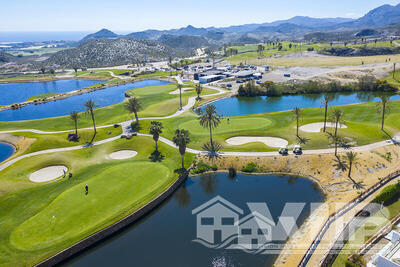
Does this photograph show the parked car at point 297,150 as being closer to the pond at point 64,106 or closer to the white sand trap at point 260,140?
the white sand trap at point 260,140

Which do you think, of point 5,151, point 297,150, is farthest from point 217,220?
point 5,151

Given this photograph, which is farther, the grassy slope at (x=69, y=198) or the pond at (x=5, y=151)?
the pond at (x=5, y=151)

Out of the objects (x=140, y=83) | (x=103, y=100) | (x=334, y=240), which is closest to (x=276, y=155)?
(x=334, y=240)

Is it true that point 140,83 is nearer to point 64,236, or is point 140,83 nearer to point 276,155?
point 276,155

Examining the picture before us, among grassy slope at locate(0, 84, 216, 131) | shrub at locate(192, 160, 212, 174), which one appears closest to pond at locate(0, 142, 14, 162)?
grassy slope at locate(0, 84, 216, 131)

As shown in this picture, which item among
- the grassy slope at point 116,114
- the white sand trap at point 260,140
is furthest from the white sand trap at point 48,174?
the white sand trap at point 260,140

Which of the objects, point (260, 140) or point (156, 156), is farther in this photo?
point (260, 140)

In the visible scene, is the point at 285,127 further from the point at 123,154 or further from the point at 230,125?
the point at 123,154
